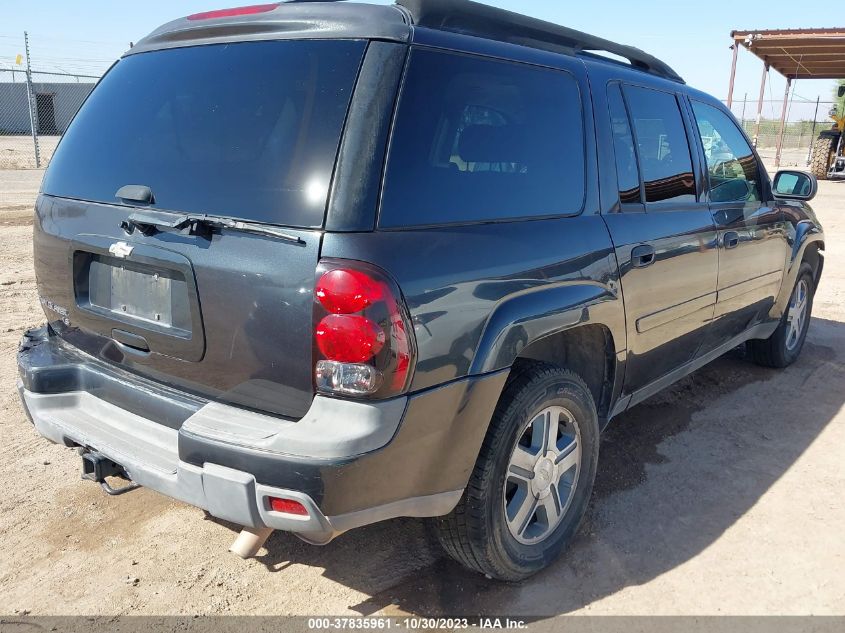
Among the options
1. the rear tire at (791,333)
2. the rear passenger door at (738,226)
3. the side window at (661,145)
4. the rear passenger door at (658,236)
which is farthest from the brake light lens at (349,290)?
the rear tire at (791,333)

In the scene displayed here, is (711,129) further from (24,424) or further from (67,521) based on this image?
(24,424)

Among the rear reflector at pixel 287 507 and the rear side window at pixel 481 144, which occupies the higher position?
the rear side window at pixel 481 144

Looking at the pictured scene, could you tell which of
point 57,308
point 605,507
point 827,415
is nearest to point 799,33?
point 827,415

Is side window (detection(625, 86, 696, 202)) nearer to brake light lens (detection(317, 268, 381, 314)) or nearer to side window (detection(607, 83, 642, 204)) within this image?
side window (detection(607, 83, 642, 204))

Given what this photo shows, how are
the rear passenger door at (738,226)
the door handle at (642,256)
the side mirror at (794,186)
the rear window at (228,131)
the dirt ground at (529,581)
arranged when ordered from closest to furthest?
the rear window at (228,131) < the dirt ground at (529,581) < the door handle at (642,256) < the rear passenger door at (738,226) < the side mirror at (794,186)

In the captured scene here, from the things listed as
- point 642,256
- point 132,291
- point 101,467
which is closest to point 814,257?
point 642,256

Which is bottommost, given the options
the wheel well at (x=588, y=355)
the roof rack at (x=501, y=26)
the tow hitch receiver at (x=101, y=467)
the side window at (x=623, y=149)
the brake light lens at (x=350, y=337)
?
the tow hitch receiver at (x=101, y=467)

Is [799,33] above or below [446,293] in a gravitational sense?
above

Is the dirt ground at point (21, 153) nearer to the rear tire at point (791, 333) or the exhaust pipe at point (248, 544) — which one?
the rear tire at point (791, 333)

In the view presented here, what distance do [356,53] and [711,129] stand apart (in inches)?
102

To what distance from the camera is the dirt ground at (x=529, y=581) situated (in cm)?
257

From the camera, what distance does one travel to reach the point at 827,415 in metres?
4.40

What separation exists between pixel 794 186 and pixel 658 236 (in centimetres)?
201

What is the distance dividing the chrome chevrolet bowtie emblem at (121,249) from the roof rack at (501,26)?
1164 mm
